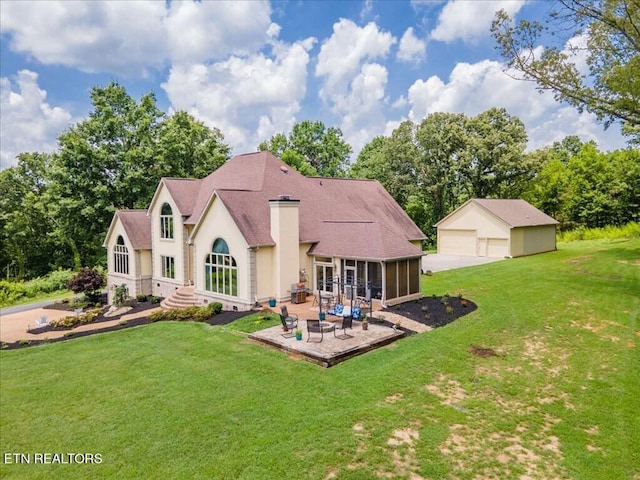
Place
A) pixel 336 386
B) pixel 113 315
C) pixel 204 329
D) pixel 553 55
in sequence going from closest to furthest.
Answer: pixel 336 386 → pixel 204 329 → pixel 553 55 → pixel 113 315

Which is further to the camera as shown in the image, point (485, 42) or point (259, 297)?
point (485, 42)

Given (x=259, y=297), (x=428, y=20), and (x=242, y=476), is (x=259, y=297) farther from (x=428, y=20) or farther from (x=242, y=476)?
(x=428, y=20)

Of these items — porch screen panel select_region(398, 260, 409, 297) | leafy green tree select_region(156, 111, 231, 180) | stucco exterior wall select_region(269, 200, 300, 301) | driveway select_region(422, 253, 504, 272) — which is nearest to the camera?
porch screen panel select_region(398, 260, 409, 297)

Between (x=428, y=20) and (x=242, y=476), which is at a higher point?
(x=428, y=20)

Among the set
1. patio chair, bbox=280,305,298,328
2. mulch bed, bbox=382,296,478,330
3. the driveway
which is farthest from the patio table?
the driveway

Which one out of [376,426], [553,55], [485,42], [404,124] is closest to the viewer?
[376,426]

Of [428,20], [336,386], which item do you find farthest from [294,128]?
[336,386]

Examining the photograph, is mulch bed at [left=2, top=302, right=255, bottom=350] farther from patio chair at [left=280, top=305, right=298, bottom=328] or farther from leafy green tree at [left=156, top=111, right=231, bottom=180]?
leafy green tree at [left=156, top=111, right=231, bottom=180]

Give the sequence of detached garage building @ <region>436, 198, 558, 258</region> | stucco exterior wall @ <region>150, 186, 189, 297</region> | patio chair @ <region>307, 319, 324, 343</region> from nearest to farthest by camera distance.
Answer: patio chair @ <region>307, 319, 324, 343</region> → stucco exterior wall @ <region>150, 186, 189, 297</region> → detached garage building @ <region>436, 198, 558, 258</region>

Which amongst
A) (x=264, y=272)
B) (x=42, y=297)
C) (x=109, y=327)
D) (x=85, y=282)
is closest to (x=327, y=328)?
(x=264, y=272)

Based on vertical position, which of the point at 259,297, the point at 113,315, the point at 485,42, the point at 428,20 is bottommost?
the point at 113,315
